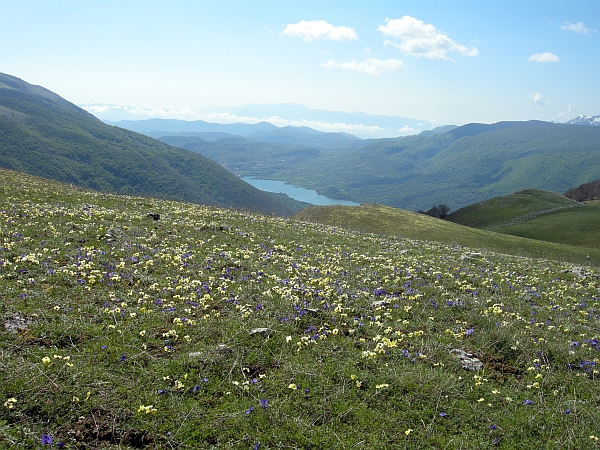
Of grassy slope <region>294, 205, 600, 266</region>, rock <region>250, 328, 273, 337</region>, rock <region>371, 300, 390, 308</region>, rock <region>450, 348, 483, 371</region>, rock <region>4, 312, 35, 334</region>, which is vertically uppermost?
grassy slope <region>294, 205, 600, 266</region>

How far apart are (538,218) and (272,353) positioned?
99506 millimetres

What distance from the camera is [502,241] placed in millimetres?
60500

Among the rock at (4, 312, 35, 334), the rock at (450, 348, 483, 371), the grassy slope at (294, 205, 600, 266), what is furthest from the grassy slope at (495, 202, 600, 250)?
the rock at (4, 312, 35, 334)

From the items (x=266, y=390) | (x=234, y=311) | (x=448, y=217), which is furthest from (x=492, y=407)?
(x=448, y=217)

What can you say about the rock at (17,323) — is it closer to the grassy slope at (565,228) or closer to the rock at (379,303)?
the rock at (379,303)

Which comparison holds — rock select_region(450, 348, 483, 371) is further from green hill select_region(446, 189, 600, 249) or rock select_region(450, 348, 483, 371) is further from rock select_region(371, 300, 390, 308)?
green hill select_region(446, 189, 600, 249)

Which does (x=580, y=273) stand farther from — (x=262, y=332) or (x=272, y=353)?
(x=272, y=353)

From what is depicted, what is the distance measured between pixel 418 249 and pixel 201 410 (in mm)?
21652

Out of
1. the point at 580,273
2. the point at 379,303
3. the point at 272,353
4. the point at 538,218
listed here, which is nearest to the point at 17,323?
the point at 272,353

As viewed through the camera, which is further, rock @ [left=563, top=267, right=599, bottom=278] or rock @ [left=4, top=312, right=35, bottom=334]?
rock @ [left=563, top=267, right=599, bottom=278]

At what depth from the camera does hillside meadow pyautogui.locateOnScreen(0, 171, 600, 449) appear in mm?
7531

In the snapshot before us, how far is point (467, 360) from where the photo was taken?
1041cm

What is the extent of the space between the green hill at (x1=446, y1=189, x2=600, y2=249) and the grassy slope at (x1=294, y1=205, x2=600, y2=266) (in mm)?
14261

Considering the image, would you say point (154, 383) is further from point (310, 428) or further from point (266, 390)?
point (310, 428)
